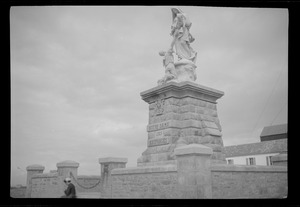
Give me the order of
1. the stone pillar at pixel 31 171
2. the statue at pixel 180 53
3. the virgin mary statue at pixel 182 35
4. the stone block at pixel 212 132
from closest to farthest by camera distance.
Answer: the stone block at pixel 212 132 → the statue at pixel 180 53 → the virgin mary statue at pixel 182 35 → the stone pillar at pixel 31 171

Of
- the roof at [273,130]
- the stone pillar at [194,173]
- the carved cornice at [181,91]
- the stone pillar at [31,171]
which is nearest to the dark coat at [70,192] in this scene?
the stone pillar at [194,173]

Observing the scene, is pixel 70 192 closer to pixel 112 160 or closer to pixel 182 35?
pixel 112 160

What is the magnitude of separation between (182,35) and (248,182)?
5.27m

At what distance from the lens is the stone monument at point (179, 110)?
30.8 feet

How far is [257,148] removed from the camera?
28156mm

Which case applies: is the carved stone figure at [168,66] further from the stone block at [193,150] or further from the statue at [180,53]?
the stone block at [193,150]

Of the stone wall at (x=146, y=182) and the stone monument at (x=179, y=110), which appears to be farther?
the stone monument at (x=179, y=110)

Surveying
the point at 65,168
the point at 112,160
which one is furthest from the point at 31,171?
the point at 112,160

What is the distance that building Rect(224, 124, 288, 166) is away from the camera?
2598 cm

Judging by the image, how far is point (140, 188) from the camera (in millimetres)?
8227

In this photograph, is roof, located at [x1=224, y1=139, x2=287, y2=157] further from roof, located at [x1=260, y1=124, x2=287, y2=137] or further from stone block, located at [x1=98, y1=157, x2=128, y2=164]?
stone block, located at [x1=98, y1=157, x2=128, y2=164]
